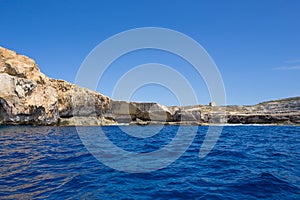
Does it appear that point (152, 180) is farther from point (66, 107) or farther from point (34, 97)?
point (66, 107)

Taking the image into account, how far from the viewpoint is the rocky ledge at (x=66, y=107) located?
44406 mm

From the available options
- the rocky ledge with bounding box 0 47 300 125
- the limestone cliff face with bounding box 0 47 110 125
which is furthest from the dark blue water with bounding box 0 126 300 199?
the rocky ledge with bounding box 0 47 300 125

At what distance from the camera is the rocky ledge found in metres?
44.4

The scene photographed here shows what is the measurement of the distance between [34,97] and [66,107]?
12978 mm

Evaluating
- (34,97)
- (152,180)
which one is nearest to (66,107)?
(34,97)

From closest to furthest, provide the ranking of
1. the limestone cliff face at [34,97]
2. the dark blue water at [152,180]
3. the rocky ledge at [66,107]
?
the dark blue water at [152,180]
the limestone cliff face at [34,97]
the rocky ledge at [66,107]

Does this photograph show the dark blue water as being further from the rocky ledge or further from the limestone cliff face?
the rocky ledge

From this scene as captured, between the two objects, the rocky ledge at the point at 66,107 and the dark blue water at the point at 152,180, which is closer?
the dark blue water at the point at 152,180

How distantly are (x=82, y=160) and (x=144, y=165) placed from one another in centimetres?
308

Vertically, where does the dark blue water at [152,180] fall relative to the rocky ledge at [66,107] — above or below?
below

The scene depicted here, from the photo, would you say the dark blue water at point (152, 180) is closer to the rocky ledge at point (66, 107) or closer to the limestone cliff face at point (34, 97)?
the limestone cliff face at point (34, 97)

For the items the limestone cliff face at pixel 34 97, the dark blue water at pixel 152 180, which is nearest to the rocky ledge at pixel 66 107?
the limestone cliff face at pixel 34 97

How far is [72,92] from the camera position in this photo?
206ft

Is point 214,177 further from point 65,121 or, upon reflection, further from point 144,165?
point 65,121
